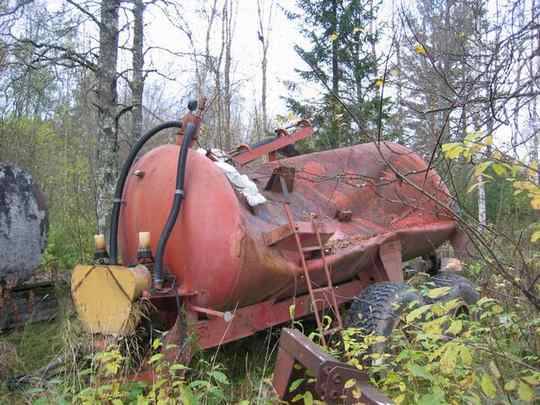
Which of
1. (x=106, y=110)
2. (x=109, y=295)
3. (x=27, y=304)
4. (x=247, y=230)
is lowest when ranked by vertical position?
(x=27, y=304)

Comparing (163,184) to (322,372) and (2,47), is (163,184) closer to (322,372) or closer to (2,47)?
(322,372)

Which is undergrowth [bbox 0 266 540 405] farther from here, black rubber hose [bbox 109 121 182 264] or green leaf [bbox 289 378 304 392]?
black rubber hose [bbox 109 121 182 264]

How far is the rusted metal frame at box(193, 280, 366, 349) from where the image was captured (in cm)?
293

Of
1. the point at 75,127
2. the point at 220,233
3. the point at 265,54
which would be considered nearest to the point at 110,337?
the point at 220,233

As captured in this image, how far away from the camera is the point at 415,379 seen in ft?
8.64

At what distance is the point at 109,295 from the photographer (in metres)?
2.88

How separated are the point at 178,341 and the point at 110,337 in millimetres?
408

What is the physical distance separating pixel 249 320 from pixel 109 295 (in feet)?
2.93

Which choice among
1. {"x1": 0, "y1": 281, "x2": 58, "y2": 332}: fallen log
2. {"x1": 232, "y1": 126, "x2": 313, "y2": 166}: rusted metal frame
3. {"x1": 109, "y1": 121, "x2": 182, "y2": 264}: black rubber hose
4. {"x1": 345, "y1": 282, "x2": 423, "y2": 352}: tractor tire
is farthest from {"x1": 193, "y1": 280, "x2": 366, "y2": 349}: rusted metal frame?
{"x1": 0, "y1": 281, "x2": 58, "y2": 332}: fallen log

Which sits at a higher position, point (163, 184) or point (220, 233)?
point (163, 184)

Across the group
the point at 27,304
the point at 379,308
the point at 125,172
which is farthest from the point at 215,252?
the point at 27,304

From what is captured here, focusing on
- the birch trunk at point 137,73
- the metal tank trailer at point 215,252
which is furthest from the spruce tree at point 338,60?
the metal tank trailer at point 215,252

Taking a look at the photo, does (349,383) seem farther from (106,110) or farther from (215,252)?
(106,110)

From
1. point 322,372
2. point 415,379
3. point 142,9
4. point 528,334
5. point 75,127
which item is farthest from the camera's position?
point 75,127
